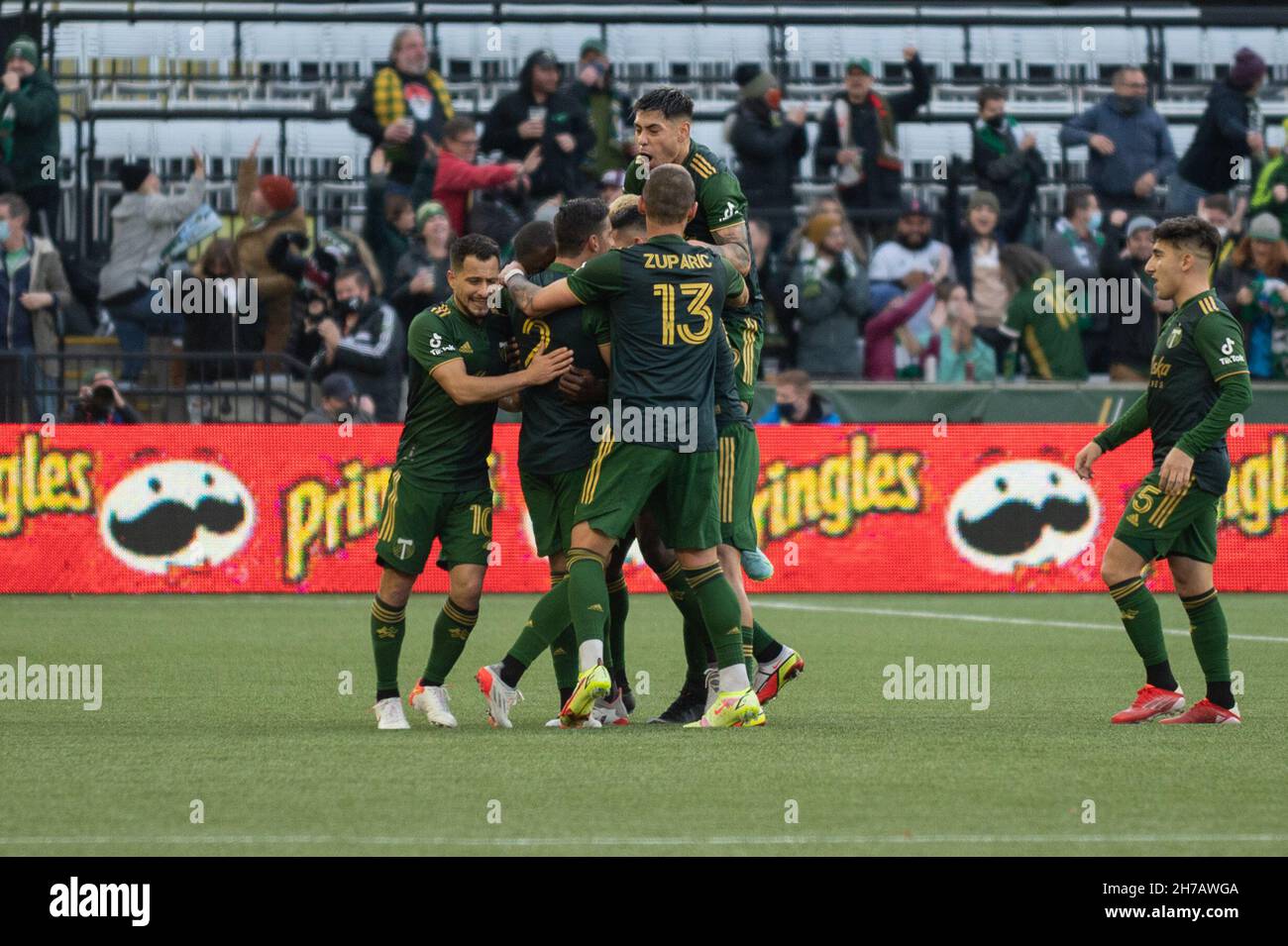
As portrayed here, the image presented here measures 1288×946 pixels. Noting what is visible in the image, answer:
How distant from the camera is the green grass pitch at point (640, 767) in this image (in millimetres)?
6285

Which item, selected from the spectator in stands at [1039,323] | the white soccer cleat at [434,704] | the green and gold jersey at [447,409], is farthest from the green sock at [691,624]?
the spectator in stands at [1039,323]

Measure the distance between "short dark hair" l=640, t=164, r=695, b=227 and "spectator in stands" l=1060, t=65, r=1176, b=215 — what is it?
12.7 metres

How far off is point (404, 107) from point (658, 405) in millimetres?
11746

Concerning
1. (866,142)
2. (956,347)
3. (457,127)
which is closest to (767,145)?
(866,142)

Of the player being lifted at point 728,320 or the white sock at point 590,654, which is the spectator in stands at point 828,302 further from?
the white sock at point 590,654

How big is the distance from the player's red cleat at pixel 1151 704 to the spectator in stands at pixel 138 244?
485 inches

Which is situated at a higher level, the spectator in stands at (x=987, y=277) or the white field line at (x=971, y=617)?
the spectator in stands at (x=987, y=277)

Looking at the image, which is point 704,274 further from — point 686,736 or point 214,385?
point 214,385

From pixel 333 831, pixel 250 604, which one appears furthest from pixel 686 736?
pixel 250 604

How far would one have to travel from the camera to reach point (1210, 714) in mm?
9266

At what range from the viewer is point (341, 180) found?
21.5m

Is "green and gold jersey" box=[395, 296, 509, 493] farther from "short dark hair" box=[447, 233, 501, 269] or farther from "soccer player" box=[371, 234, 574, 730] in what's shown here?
"short dark hair" box=[447, 233, 501, 269]

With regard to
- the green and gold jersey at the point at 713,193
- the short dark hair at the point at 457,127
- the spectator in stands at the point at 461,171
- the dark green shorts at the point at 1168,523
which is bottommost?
the dark green shorts at the point at 1168,523

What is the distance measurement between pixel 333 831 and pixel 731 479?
3779 millimetres
